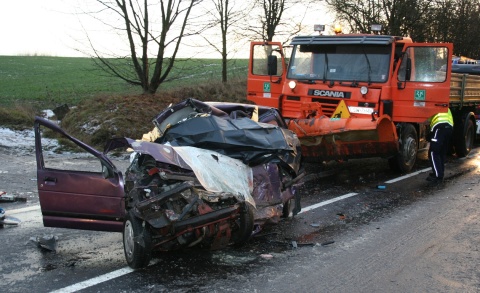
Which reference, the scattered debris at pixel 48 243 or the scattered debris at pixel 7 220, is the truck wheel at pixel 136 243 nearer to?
the scattered debris at pixel 48 243

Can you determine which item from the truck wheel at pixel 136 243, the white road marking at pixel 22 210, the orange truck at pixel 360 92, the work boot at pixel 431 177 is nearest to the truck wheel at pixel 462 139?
the orange truck at pixel 360 92

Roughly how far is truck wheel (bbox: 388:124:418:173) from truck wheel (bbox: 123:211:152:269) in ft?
21.2

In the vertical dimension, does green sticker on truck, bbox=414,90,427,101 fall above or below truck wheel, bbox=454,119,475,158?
above

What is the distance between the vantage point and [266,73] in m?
11.3

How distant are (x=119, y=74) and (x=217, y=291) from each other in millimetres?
11802

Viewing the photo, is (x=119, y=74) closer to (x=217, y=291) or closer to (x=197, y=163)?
(x=197, y=163)

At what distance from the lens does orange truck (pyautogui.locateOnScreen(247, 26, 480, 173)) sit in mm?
9195

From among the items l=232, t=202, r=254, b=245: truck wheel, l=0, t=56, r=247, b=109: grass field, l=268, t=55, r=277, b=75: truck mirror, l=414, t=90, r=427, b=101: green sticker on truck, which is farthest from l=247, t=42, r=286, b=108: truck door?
l=232, t=202, r=254, b=245: truck wheel

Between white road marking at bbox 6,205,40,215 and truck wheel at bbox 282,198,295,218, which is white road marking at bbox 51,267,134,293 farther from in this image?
white road marking at bbox 6,205,40,215

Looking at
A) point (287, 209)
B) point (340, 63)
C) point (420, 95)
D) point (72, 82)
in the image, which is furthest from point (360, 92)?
point (72, 82)

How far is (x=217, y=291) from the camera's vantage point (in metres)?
4.49

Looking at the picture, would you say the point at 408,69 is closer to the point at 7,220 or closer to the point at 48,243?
the point at 48,243

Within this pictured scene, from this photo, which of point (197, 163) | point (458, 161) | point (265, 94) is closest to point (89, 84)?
point (265, 94)

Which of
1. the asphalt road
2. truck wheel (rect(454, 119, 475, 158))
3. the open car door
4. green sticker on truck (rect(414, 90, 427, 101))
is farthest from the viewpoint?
truck wheel (rect(454, 119, 475, 158))
